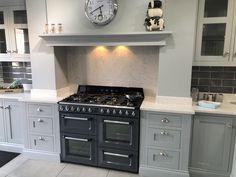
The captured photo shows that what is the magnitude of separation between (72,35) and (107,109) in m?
1.05

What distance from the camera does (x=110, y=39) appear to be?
2596 mm

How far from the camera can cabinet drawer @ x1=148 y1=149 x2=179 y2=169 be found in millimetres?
2510

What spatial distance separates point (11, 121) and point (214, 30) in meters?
3.12

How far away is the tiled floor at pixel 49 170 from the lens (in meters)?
2.64

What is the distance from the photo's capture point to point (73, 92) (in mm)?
3348

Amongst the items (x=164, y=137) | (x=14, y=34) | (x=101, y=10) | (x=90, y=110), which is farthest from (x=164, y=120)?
(x=14, y=34)

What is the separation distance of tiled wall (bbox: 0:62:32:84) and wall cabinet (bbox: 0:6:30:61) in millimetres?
305

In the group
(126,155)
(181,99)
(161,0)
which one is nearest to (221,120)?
(181,99)

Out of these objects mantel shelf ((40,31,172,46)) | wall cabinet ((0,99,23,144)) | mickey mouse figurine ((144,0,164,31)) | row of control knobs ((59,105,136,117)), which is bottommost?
wall cabinet ((0,99,23,144))

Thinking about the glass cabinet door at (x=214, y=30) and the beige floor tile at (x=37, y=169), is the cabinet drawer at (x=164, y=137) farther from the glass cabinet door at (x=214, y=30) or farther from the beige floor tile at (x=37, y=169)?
the beige floor tile at (x=37, y=169)

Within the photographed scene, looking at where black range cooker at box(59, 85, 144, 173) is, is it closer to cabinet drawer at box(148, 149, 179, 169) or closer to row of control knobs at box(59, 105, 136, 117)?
row of control knobs at box(59, 105, 136, 117)

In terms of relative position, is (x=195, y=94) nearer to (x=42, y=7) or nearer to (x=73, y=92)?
(x=73, y=92)

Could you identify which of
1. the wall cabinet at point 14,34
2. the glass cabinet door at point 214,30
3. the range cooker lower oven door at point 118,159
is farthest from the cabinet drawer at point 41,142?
the glass cabinet door at point 214,30

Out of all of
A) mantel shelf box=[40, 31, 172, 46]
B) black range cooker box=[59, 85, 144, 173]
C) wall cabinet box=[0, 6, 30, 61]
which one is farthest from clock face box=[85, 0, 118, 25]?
wall cabinet box=[0, 6, 30, 61]
